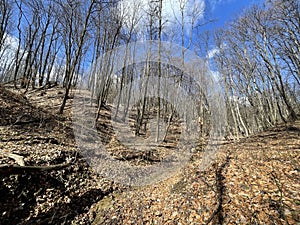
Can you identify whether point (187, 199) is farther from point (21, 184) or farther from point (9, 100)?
point (9, 100)

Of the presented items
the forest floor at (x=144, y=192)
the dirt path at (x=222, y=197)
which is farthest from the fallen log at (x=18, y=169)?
the dirt path at (x=222, y=197)

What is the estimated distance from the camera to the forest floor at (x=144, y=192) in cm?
336

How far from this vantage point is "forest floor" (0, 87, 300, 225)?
3.36 meters

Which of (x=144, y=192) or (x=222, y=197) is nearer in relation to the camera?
(x=222, y=197)

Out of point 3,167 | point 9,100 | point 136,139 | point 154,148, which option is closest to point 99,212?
point 3,167

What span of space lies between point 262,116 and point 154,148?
1168 cm

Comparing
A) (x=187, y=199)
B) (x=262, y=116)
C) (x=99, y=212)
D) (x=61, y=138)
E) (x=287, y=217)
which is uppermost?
(x=262, y=116)

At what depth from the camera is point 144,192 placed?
16.9ft

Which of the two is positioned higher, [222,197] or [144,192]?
[222,197]

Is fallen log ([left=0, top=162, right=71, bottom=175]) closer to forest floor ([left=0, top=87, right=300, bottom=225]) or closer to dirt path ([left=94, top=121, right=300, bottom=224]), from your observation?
forest floor ([left=0, top=87, right=300, bottom=225])

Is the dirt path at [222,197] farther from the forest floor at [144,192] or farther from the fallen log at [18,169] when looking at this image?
the fallen log at [18,169]

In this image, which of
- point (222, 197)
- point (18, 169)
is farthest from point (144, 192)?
point (18, 169)

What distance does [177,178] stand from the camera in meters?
5.60

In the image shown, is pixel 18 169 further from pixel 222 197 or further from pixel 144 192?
pixel 222 197
